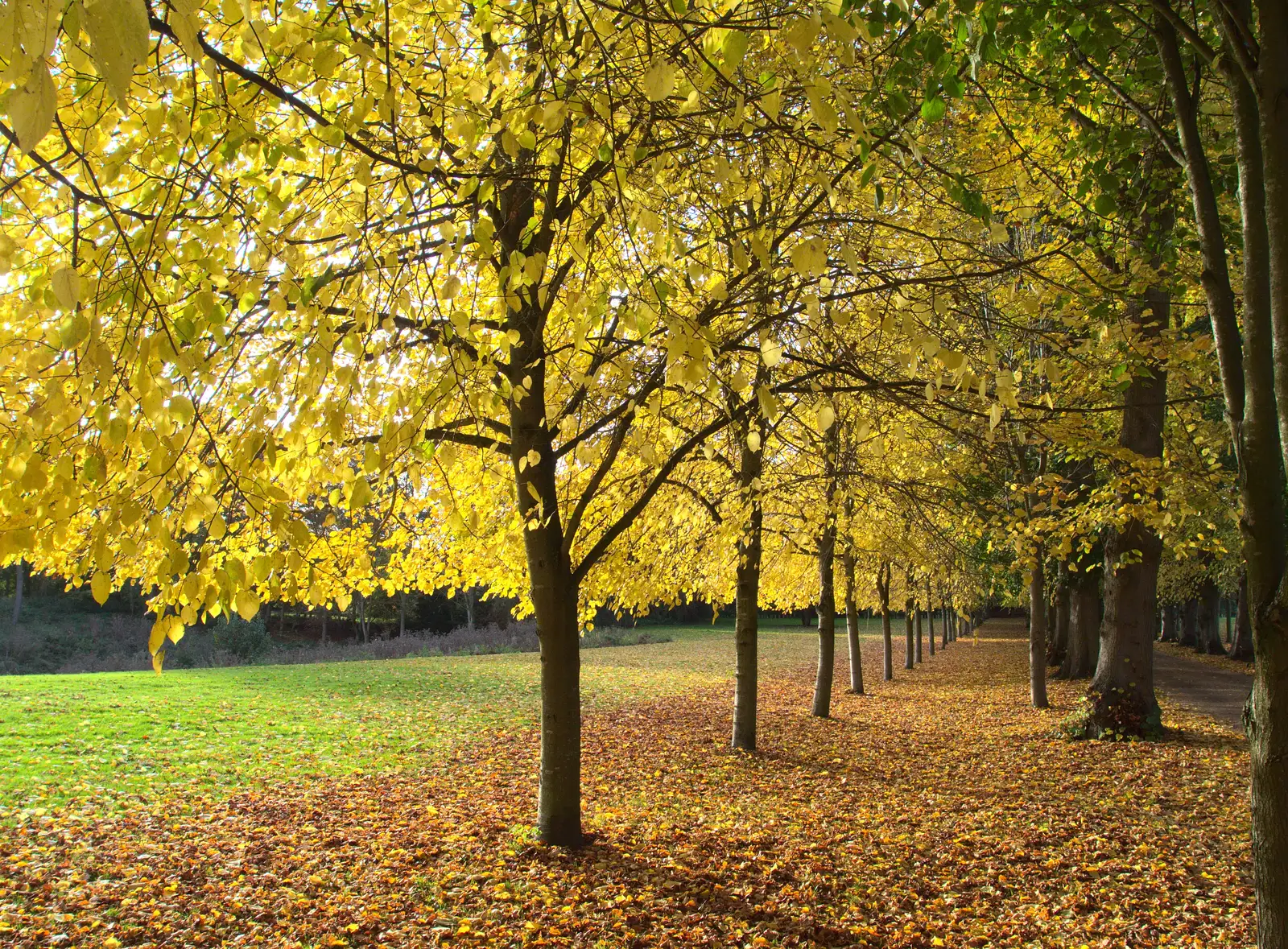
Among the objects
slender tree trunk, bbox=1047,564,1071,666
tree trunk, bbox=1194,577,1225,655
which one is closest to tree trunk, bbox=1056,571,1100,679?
slender tree trunk, bbox=1047,564,1071,666

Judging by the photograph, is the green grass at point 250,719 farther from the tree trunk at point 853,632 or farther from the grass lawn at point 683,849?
the tree trunk at point 853,632

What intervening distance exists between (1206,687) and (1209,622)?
46.4ft

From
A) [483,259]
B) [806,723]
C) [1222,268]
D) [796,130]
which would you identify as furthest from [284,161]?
[806,723]

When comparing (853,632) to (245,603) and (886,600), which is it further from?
(245,603)

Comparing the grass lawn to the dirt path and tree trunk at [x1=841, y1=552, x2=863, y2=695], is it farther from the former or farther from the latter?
tree trunk at [x1=841, y1=552, x2=863, y2=695]

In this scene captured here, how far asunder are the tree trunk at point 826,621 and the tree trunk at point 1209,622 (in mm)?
21106

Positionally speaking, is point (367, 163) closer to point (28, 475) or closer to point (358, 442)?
point (28, 475)

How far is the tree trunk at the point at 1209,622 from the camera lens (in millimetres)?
28359

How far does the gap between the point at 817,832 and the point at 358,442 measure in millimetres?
5259

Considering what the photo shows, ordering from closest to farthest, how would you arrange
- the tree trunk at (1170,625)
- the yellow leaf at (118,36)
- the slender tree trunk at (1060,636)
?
1. the yellow leaf at (118,36)
2. the slender tree trunk at (1060,636)
3. the tree trunk at (1170,625)

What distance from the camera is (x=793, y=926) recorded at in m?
5.01

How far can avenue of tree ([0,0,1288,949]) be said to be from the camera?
283 centimetres

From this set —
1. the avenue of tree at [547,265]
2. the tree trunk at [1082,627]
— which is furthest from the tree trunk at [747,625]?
the tree trunk at [1082,627]

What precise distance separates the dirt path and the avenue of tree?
6988 millimetres
